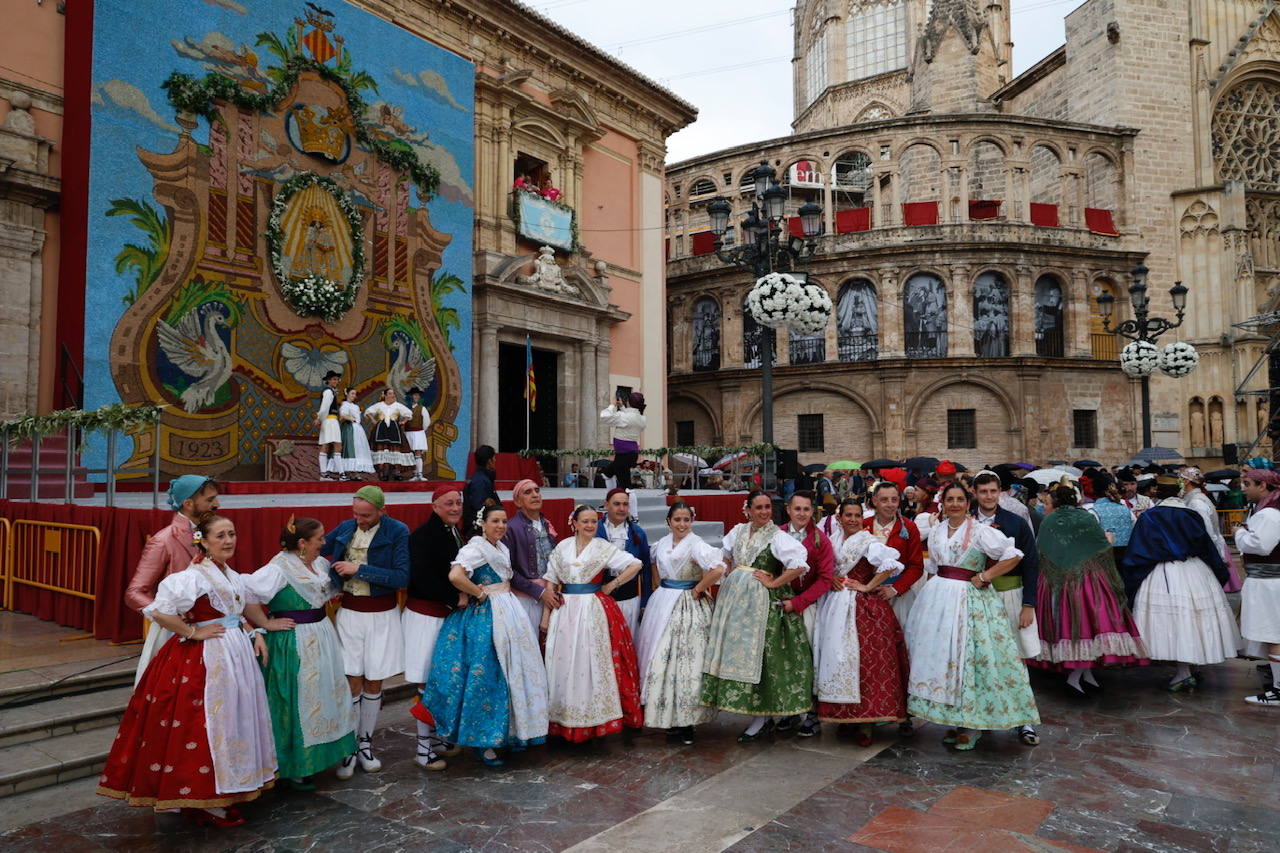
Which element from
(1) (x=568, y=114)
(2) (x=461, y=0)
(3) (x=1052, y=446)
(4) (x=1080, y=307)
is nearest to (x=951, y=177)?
(4) (x=1080, y=307)

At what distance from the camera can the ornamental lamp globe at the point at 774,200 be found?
10922 millimetres

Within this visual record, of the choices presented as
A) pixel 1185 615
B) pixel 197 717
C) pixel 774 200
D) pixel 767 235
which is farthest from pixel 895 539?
pixel 767 235

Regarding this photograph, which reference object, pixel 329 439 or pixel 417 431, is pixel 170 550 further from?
pixel 417 431

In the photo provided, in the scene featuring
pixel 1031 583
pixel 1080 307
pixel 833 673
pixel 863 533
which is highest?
pixel 1080 307

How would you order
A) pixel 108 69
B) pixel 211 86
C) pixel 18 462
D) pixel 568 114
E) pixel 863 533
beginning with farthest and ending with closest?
pixel 568 114
pixel 211 86
pixel 108 69
pixel 18 462
pixel 863 533

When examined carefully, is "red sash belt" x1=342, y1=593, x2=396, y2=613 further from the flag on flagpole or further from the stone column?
the flag on flagpole

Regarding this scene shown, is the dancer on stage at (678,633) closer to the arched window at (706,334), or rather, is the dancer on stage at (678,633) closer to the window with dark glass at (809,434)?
the window with dark glass at (809,434)

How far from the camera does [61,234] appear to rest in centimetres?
1181

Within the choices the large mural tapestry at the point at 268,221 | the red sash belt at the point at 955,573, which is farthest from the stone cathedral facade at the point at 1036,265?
the red sash belt at the point at 955,573

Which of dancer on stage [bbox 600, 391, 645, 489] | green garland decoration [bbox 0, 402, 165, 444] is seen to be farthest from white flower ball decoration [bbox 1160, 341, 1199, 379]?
green garland decoration [bbox 0, 402, 165, 444]

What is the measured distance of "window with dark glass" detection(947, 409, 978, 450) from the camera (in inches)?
1064

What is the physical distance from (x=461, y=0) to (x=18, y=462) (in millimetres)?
11946

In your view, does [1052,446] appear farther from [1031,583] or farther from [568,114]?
[1031,583]

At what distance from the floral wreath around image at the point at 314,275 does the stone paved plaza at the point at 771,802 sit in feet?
31.5
